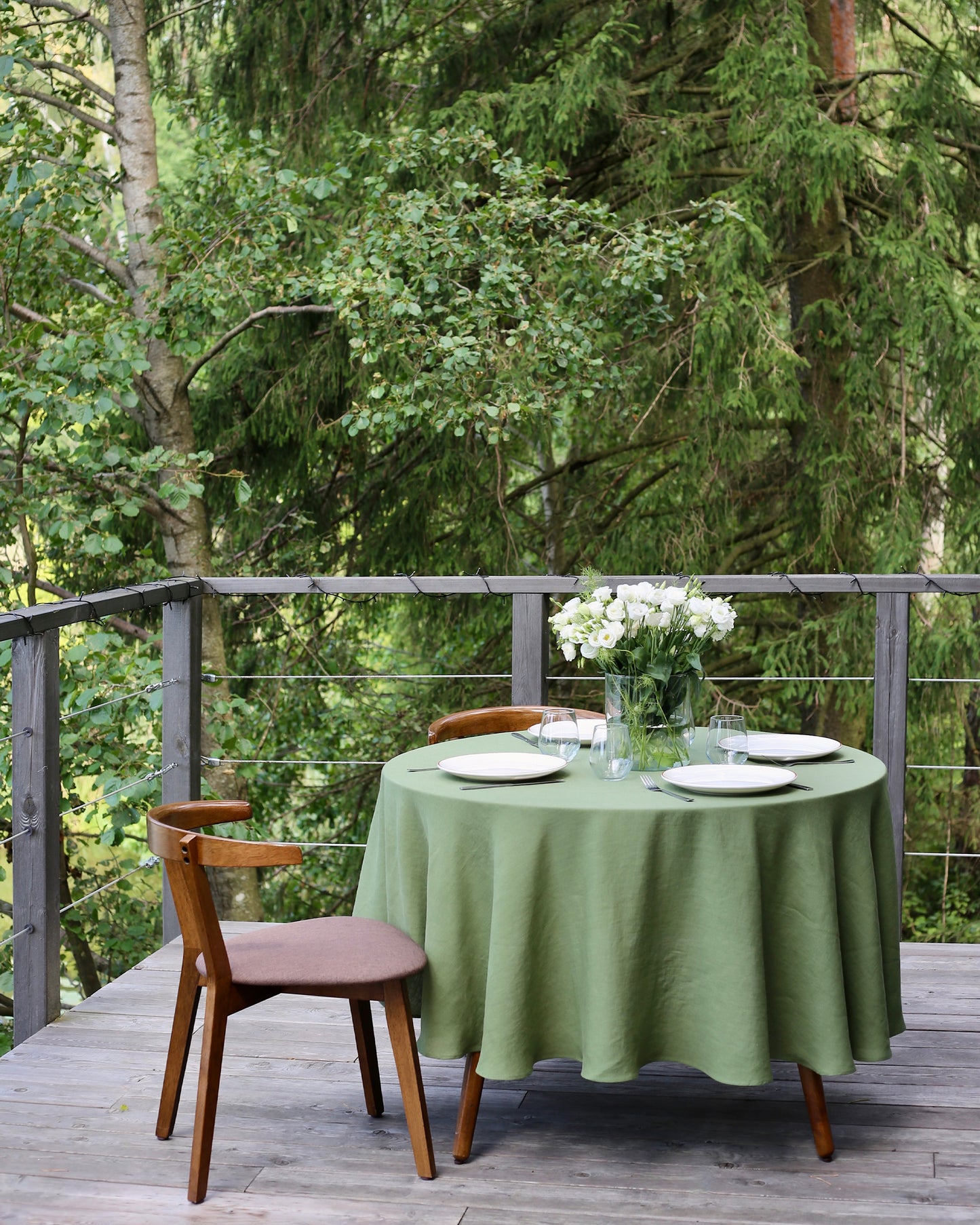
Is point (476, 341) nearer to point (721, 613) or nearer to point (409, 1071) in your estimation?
point (721, 613)

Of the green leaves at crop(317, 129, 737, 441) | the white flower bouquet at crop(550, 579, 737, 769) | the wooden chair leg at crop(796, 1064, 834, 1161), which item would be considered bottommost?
the wooden chair leg at crop(796, 1064, 834, 1161)

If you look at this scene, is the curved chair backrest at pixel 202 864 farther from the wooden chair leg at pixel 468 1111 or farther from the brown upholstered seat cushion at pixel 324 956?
the wooden chair leg at pixel 468 1111

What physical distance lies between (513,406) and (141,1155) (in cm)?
348

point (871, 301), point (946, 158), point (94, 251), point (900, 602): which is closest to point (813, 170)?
point (871, 301)

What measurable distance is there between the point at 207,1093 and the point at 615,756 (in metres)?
0.94

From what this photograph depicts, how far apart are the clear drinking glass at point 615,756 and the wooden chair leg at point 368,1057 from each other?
2.16 ft

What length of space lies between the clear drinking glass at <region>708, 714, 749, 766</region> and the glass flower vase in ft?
0.19

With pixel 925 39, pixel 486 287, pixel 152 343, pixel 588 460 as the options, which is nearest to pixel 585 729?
pixel 486 287

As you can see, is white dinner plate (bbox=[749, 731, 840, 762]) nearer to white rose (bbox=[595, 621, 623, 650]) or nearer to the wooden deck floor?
white rose (bbox=[595, 621, 623, 650])

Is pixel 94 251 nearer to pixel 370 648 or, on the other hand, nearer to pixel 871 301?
pixel 370 648

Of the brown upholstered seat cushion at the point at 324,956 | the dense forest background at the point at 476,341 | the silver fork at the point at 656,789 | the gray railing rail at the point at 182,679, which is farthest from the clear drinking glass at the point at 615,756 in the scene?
the dense forest background at the point at 476,341

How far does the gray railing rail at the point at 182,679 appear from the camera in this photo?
3.03m

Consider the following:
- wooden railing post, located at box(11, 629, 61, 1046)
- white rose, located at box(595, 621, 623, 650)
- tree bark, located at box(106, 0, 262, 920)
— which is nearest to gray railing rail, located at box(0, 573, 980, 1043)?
wooden railing post, located at box(11, 629, 61, 1046)

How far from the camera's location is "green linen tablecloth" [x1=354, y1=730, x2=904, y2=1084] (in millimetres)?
2287
